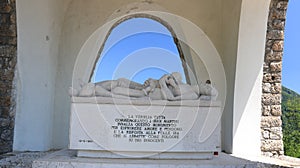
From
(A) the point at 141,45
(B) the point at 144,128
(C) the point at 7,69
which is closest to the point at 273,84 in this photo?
(A) the point at 141,45

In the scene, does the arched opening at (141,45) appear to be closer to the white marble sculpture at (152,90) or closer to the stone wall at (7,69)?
the white marble sculpture at (152,90)

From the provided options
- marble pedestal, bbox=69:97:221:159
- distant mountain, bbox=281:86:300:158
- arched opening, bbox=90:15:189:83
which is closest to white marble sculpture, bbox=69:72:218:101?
marble pedestal, bbox=69:97:221:159

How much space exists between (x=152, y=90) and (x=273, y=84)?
2.19m

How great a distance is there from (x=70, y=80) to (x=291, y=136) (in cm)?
442

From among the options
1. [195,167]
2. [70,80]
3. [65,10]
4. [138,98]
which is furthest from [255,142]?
[65,10]

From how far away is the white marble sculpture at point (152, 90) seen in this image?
9.96ft

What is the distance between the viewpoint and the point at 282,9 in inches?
181

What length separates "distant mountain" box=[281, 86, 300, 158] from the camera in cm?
597

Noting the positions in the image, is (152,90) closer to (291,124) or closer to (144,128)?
(144,128)

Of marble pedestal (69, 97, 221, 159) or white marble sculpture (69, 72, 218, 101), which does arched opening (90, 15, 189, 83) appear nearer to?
white marble sculpture (69, 72, 218, 101)

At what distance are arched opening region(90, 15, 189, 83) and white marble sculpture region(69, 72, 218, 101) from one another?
1.10 metres

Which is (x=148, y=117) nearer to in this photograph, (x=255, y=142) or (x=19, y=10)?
(x=255, y=142)

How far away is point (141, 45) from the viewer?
4785mm

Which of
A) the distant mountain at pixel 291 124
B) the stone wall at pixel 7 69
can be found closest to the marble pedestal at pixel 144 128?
the stone wall at pixel 7 69
